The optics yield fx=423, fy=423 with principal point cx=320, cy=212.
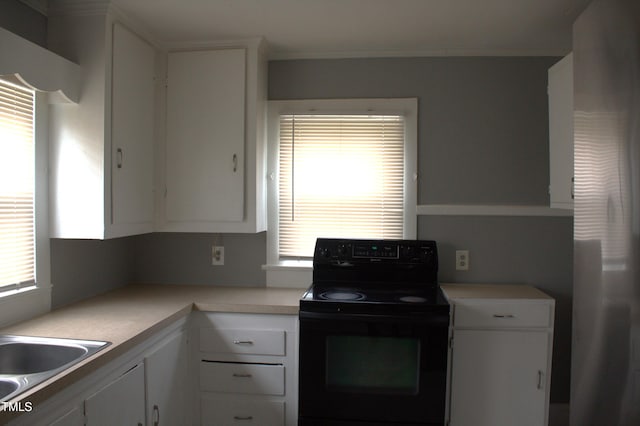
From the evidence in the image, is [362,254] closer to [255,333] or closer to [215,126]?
[255,333]

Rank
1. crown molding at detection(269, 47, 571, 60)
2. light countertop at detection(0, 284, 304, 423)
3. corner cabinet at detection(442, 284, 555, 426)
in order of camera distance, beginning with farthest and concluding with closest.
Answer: crown molding at detection(269, 47, 571, 60) < corner cabinet at detection(442, 284, 555, 426) < light countertop at detection(0, 284, 304, 423)

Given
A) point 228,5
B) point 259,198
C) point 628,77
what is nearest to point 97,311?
point 259,198

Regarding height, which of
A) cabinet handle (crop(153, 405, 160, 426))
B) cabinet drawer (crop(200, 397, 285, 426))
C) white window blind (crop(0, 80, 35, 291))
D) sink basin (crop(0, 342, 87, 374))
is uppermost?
white window blind (crop(0, 80, 35, 291))

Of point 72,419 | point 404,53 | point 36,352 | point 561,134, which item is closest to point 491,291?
point 561,134

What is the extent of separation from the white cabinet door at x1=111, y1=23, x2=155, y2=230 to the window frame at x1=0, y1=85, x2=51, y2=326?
11.2 inches

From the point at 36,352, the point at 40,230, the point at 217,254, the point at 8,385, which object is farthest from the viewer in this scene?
the point at 217,254

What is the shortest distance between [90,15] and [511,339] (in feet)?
8.32

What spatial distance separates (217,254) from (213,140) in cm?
73

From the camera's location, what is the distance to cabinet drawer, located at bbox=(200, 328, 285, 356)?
6.97 feet

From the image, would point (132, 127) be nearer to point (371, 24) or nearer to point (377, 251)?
point (371, 24)

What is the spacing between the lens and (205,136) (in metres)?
2.35

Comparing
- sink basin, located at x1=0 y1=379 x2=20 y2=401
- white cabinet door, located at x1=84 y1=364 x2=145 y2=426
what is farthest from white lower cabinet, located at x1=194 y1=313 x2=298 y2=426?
sink basin, located at x1=0 y1=379 x2=20 y2=401

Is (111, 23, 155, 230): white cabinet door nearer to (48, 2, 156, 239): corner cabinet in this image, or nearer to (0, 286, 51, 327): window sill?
(48, 2, 156, 239): corner cabinet

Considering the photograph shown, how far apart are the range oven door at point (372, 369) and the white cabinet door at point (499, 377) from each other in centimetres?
22
